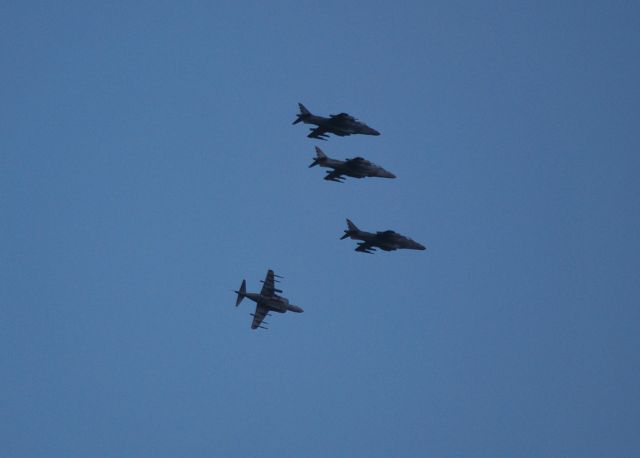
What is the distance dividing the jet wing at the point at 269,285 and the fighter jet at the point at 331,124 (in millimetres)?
22929

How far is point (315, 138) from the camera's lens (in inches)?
4023

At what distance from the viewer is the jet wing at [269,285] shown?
11400 centimetres

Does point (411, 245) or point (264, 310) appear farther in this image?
point (264, 310)

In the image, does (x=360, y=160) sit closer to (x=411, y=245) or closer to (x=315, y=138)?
(x=315, y=138)

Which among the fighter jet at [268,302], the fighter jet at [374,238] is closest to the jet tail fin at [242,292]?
the fighter jet at [268,302]

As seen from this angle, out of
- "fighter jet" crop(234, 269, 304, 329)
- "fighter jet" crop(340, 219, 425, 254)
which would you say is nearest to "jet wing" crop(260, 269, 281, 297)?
"fighter jet" crop(234, 269, 304, 329)

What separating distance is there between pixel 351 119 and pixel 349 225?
13276 millimetres

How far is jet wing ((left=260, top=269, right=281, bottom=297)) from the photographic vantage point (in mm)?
114000

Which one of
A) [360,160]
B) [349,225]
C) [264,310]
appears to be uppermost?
[360,160]

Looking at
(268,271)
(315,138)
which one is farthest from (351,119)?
(268,271)

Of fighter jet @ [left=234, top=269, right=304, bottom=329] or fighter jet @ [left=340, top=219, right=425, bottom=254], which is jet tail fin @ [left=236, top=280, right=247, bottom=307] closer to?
fighter jet @ [left=234, top=269, right=304, bottom=329]

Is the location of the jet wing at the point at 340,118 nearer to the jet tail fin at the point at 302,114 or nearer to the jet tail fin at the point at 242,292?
the jet tail fin at the point at 302,114

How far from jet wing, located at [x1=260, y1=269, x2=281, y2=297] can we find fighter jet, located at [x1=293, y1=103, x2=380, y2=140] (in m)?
22.9

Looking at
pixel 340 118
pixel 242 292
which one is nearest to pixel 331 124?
pixel 340 118
